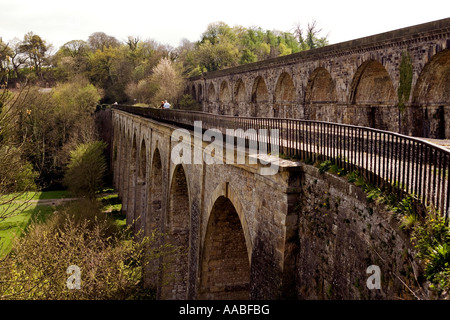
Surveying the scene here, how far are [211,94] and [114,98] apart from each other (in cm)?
2146

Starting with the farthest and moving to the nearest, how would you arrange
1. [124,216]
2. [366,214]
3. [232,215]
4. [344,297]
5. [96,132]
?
[96,132] < [124,216] < [232,215] < [344,297] < [366,214]

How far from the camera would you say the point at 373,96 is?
560 inches

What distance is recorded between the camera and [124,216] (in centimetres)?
2780

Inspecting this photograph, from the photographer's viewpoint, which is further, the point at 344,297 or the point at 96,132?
the point at 96,132

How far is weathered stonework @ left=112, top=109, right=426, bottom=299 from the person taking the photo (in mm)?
4559

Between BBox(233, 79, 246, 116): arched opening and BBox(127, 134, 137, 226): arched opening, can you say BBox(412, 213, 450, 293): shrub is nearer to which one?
BBox(127, 134, 137, 226): arched opening

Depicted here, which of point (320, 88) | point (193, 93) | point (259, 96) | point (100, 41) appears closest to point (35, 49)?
point (100, 41)

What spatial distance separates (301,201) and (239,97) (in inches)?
995

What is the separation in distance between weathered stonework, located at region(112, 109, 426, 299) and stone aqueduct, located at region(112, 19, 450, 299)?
17mm

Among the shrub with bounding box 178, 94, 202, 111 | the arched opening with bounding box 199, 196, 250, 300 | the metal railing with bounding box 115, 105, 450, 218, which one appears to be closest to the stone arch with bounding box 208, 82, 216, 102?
the shrub with bounding box 178, 94, 202, 111

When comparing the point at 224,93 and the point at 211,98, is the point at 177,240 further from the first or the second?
the point at 211,98

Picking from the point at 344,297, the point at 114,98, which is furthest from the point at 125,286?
the point at 114,98
